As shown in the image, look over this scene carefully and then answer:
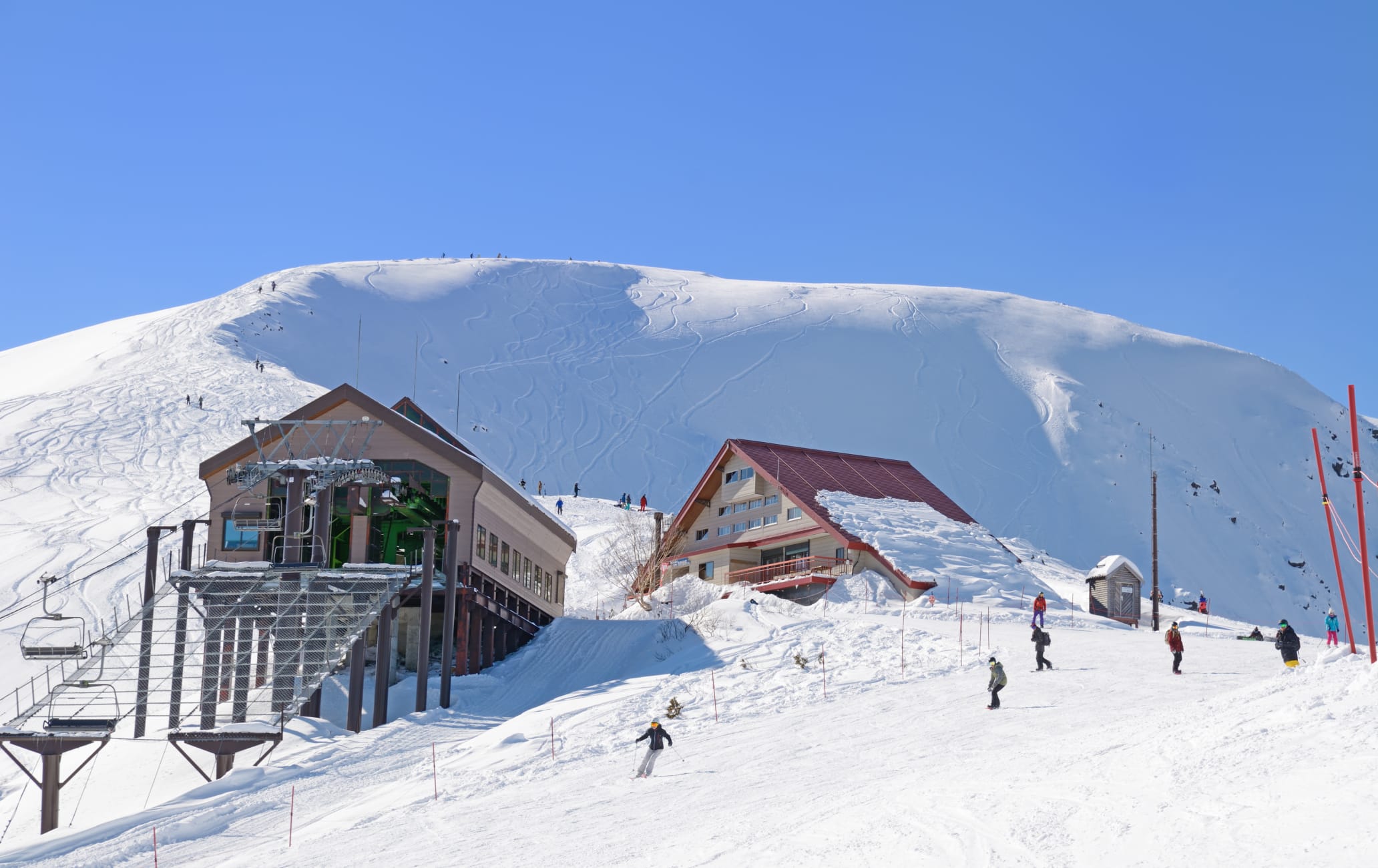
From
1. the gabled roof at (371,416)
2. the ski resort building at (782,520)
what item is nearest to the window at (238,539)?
the gabled roof at (371,416)

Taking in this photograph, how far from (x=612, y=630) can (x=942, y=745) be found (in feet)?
76.4

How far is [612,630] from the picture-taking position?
4966 cm

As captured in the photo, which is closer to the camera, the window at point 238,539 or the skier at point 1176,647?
the skier at point 1176,647

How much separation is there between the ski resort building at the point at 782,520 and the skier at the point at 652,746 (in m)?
26.2

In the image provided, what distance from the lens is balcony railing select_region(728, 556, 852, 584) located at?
54.0 meters

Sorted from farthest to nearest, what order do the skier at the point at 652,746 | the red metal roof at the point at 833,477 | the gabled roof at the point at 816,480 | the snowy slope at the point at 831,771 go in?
the red metal roof at the point at 833,477 → the gabled roof at the point at 816,480 → the skier at the point at 652,746 → the snowy slope at the point at 831,771

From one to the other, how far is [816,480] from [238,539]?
2517 centimetres

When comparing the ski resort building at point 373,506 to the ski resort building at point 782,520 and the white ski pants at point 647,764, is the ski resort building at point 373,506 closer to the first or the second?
the ski resort building at point 782,520

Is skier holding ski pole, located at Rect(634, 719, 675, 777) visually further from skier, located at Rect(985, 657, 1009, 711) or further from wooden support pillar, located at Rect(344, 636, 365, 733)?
wooden support pillar, located at Rect(344, 636, 365, 733)

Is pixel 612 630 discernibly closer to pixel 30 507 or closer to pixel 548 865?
pixel 548 865

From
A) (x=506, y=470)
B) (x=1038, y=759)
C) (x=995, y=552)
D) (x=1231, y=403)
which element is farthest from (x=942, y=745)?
(x=1231, y=403)

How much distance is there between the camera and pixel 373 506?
141 ft

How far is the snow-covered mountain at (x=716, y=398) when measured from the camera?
8875cm

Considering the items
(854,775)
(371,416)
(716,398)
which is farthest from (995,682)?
(716,398)
